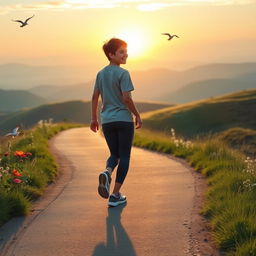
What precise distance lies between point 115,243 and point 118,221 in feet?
3.43

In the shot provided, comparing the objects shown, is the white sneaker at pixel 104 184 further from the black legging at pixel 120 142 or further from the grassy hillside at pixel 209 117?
the grassy hillside at pixel 209 117

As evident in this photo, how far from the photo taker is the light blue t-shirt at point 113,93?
7273 millimetres

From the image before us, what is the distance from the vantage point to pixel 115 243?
18.5ft

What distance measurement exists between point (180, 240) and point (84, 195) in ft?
10.7

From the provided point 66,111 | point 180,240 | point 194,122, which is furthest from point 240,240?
point 66,111

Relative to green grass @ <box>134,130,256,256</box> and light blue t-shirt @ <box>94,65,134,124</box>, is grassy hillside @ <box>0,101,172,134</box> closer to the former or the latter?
green grass @ <box>134,130,256,256</box>

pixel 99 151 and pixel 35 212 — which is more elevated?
pixel 35 212

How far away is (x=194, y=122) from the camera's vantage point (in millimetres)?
72562

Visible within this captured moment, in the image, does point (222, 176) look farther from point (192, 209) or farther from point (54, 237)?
point (54, 237)

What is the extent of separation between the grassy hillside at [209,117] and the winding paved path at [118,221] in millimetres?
54437

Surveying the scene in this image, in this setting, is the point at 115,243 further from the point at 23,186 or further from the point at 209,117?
the point at 209,117

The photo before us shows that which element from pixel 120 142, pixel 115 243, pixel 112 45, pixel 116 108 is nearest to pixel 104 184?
pixel 120 142

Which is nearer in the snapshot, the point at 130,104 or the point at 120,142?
the point at 130,104

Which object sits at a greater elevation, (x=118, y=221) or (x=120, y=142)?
(x=120, y=142)
